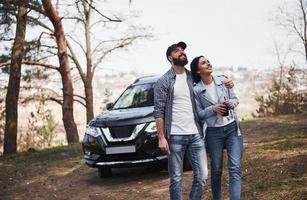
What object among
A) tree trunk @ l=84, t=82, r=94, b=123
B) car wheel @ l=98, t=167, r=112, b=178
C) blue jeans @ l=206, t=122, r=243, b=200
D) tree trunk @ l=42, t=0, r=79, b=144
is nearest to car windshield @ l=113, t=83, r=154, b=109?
car wheel @ l=98, t=167, r=112, b=178

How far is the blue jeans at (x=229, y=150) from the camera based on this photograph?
4.97m

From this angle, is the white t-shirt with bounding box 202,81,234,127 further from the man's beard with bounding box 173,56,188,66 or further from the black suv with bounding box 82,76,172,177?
the black suv with bounding box 82,76,172,177

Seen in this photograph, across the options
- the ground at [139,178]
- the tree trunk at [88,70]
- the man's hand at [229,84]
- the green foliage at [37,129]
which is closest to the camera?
the man's hand at [229,84]

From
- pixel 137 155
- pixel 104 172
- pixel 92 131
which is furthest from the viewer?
pixel 104 172

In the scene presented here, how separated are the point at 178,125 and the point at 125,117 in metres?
3.18

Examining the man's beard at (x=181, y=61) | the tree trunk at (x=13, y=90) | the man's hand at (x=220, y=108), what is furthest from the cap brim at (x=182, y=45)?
the tree trunk at (x=13, y=90)

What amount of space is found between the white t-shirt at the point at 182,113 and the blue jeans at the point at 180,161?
0.22 feet

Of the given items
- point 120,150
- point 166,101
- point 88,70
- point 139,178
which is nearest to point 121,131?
point 120,150

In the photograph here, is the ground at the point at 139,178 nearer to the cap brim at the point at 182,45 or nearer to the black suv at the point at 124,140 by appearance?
the black suv at the point at 124,140

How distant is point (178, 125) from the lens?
4934mm

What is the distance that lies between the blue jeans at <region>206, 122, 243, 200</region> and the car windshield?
3582 millimetres

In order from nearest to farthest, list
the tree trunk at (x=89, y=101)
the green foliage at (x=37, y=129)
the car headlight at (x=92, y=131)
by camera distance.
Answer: the car headlight at (x=92, y=131) → the green foliage at (x=37, y=129) → the tree trunk at (x=89, y=101)

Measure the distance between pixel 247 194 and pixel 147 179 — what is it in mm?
2554

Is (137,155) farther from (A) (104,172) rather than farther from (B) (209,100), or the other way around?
(B) (209,100)
